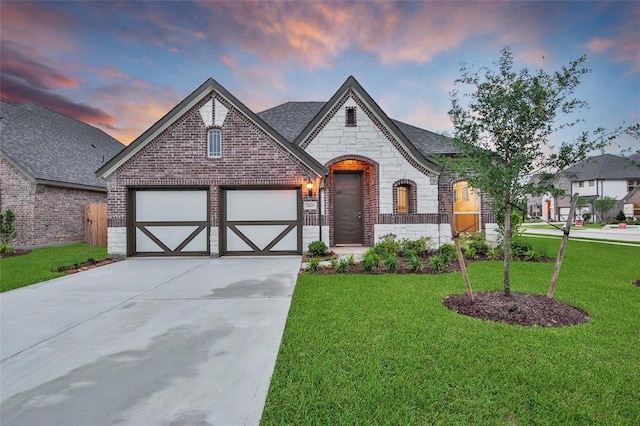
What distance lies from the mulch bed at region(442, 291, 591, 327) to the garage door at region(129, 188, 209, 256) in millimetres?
8418

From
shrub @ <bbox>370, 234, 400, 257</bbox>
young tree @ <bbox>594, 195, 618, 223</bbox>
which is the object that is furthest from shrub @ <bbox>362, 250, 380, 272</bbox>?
young tree @ <bbox>594, 195, 618, 223</bbox>

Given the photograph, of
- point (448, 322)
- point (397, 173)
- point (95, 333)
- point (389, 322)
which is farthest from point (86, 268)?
point (397, 173)

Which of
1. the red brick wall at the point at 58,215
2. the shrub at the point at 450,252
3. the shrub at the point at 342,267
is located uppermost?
the red brick wall at the point at 58,215

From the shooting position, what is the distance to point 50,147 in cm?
1565

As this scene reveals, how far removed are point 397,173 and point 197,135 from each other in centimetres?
745

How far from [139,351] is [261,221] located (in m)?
7.27

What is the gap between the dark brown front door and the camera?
40.8ft

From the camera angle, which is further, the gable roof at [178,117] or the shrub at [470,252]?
the gable roof at [178,117]

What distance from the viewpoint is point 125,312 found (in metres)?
4.77

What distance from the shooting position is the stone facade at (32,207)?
12.8 metres

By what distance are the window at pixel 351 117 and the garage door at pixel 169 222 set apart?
5.94 meters

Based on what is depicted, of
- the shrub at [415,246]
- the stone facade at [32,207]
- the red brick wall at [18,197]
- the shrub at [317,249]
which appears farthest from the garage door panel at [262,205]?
the red brick wall at [18,197]

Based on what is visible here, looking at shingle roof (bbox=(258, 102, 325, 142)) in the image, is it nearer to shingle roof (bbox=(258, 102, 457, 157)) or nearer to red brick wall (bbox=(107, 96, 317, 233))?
shingle roof (bbox=(258, 102, 457, 157))

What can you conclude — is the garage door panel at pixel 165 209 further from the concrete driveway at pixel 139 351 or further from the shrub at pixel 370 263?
the shrub at pixel 370 263
